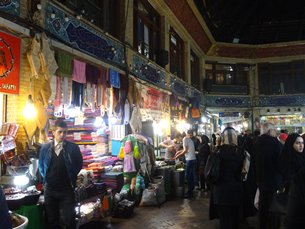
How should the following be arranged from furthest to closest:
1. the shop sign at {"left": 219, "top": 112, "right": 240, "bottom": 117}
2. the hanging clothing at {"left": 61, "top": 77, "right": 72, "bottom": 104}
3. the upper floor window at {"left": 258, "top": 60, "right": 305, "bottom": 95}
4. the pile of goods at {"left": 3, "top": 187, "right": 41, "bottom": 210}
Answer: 1. the shop sign at {"left": 219, "top": 112, "right": 240, "bottom": 117}
2. the upper floor window at {"left": 258, "top": 60, "right": 305, "bottom": 95}
3. the hanging clothing at {"left": 61, "top": 77, "right": 72, "bottom": 104}
4. the pile of goods at {"left": 3, "top": 187, "right": 41, "bottom": 210}

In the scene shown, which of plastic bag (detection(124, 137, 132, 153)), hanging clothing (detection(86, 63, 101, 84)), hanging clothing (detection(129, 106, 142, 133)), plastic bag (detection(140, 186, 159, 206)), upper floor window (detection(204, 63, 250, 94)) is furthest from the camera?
upper floor window (detection(204, 63, 250, 94))

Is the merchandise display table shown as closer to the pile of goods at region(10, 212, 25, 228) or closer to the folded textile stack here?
the pile of goods at region(10, 212, 25, 228)

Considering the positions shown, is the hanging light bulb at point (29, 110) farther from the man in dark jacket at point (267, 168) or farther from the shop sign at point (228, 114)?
the shop sign at point (228, 114)

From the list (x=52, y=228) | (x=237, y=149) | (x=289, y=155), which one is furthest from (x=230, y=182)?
(x=52, y=228)

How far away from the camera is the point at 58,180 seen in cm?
477

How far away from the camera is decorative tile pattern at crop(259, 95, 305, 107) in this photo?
19891 millimetres

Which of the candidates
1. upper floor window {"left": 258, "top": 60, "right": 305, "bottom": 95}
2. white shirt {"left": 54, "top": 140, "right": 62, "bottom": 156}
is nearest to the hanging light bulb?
white shirt {"left": 54, "top": 140, "right": 62, "bottom": 156}

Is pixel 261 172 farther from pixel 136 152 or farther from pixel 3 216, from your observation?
pixel 3 216

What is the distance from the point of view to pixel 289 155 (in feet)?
15.3

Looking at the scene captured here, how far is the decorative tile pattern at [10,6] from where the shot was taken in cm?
475

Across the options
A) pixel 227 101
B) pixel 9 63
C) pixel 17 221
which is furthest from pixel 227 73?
pixel 17 221

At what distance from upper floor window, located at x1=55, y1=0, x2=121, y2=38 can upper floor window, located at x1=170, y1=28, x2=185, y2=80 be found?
16.1 feet

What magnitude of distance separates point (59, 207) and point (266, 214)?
3586 mm

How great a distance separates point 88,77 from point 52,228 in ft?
11.2
